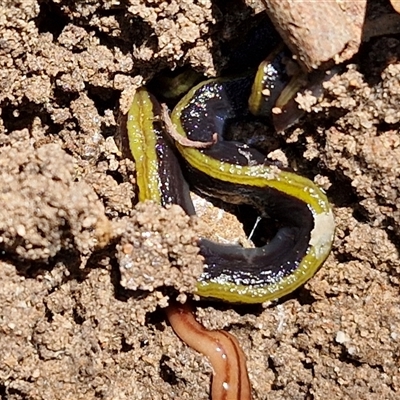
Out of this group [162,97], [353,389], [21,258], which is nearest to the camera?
[21,258]

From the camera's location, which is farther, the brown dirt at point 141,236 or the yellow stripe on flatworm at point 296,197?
the yellow stripe on flatworm at point 296,197

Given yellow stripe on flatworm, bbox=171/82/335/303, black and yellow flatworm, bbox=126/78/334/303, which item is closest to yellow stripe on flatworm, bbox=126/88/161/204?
black and yellow flatworm, bbox=126/78/334/303

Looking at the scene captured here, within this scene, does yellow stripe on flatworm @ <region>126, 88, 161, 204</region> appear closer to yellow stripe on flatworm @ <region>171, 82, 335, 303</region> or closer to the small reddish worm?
yellow stripe on flatworm @ <region>171, 82, 335, 303</region>

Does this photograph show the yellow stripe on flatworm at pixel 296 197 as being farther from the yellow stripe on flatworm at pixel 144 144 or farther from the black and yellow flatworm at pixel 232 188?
the yellow stripe on flatworm at pixel 144 144

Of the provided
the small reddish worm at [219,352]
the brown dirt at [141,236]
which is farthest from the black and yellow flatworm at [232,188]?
the small reddish worm at [219,352]

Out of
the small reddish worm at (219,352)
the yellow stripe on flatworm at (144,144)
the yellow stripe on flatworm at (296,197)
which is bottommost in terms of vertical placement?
the small reddish worm at (219,352)

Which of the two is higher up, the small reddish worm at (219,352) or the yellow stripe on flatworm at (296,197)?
the yellow stripe on flatworm at (296,197)

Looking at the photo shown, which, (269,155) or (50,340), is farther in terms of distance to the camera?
(269,155)

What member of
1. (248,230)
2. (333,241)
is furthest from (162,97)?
(333,241)

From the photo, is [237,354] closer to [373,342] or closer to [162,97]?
[373,342]
